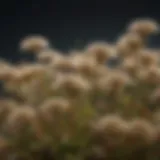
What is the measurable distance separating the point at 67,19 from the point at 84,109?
2.14 feet

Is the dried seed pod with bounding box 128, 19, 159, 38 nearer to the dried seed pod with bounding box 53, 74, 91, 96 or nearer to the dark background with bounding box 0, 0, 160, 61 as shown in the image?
the dried seed pod with bounding box 53, 74, 91, 96

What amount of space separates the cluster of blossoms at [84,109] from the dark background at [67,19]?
0.52 meters

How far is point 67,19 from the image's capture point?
1.26 meters

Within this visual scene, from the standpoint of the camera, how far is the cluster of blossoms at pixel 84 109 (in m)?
0.59

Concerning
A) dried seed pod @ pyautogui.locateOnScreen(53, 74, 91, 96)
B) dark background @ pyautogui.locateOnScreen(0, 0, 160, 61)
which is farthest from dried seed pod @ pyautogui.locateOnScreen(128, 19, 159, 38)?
dark background @ pyautogui.locateOnScreen(0, 0, 160, 61)

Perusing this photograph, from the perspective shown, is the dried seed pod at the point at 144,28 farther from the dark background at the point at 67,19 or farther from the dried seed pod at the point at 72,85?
the dark background at the point at 67,19

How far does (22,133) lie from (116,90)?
0.49 ft

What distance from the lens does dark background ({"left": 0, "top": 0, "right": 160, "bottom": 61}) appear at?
4.09ft

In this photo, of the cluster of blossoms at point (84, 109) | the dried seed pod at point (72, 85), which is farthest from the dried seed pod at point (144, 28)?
the dried seed pod at point (72, 85)

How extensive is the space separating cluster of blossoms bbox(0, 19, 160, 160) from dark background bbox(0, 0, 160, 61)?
515 millimetres

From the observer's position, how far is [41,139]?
616mm

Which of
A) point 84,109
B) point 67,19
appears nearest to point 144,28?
point 84,109

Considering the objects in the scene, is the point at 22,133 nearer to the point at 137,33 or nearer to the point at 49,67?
the point at 49,67

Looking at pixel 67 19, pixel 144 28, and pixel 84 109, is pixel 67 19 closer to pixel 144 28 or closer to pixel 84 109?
pixel 144 28
